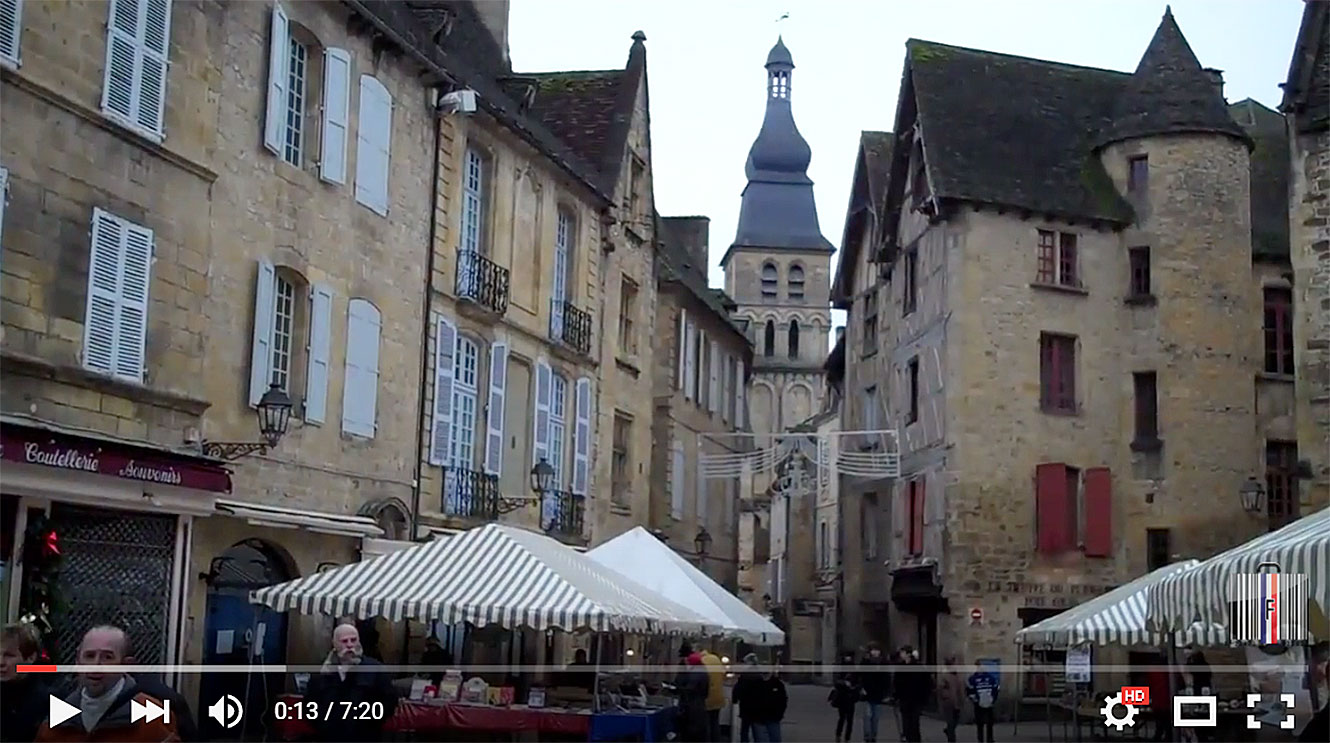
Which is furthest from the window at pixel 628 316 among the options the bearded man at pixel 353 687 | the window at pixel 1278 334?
the bearded man at pixel 353 687

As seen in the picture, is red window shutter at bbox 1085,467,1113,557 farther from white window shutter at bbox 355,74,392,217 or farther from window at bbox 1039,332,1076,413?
white window shutter at bbox 355,74,392,217

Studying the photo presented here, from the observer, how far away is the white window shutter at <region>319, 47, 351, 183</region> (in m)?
16.2

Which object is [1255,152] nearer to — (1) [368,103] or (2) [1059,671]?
(2) [1059,671]

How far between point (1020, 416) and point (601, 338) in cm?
732

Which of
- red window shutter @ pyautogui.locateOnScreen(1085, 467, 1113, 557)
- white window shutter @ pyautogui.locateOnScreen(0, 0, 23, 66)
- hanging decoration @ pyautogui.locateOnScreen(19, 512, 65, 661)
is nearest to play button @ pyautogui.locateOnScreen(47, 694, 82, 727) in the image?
hanging decoration @ pyautogui.locateOnScreen(19, 512, 65, 661)

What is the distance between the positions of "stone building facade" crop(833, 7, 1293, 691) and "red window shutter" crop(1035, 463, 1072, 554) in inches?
1.1

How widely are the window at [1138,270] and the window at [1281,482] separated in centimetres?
338

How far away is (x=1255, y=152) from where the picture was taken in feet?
102

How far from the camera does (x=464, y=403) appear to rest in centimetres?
1991

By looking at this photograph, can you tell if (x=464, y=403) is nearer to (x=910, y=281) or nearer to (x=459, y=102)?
(x=459, y=102)

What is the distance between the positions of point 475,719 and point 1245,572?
6.19 meters

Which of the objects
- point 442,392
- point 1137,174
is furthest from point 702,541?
point 442,392

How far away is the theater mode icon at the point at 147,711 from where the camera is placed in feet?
Answer: 18.5

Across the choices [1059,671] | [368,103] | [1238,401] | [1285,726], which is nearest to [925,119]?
[1238,401]
